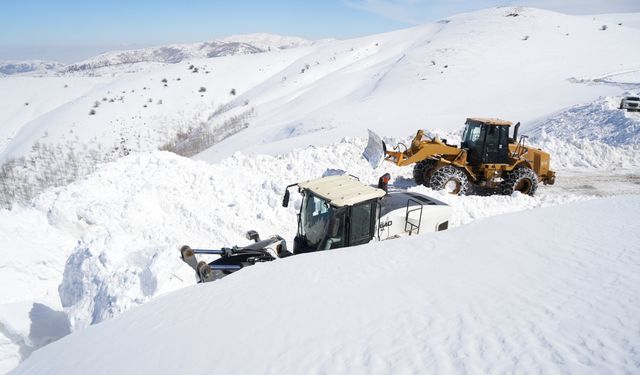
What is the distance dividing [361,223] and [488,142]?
6.25 meters

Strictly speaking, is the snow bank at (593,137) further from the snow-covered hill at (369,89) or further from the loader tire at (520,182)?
the loader tire at (520,182)

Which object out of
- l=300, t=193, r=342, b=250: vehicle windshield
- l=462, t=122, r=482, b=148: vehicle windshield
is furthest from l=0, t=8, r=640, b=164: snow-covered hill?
l=300, t=193, r=342, b=250: vehicle windshield

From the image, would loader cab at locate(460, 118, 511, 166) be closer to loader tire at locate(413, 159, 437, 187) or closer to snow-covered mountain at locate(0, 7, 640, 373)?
loader tire at locate(413, 159, 437, 187)

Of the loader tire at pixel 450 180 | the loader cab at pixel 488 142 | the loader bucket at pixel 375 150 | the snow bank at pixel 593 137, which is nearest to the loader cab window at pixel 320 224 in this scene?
the loader bucket at pixel 375 150

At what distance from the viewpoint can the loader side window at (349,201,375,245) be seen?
6570 mm

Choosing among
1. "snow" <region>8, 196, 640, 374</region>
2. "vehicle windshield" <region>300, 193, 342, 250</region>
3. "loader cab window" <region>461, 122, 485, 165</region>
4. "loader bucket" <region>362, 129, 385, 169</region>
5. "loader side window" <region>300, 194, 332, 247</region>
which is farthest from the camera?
"loader bucket" <region>362, 129, 385, 169</region>

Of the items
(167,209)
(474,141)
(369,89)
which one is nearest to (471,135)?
(474,141)

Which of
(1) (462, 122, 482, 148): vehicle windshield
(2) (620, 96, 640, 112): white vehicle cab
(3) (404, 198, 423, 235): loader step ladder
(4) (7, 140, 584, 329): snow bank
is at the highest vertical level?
(2) (620, 96, 640, 112): white vehicle cab

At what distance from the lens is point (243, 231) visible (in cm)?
979

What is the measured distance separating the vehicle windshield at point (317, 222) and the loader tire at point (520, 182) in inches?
267

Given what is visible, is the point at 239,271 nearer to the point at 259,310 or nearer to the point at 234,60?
the point at 259,310

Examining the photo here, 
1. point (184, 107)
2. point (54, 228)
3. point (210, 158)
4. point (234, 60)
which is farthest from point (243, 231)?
point (234, 60)

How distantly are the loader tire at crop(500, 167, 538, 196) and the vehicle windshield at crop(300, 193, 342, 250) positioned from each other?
22.2 ft

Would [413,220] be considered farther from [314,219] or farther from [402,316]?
[402,316]
